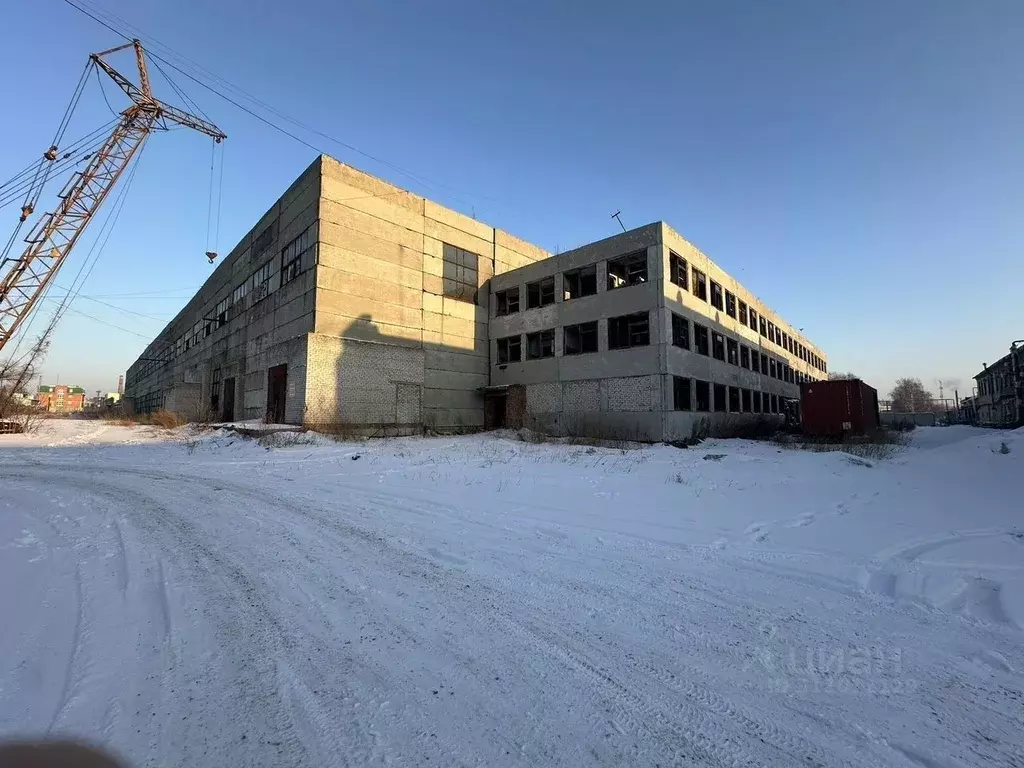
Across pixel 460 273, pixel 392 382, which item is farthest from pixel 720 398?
pixel 392 382

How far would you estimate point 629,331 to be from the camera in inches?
977

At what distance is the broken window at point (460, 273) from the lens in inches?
1140

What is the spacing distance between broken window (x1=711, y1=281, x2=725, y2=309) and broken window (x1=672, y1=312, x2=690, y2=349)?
5.56 meters

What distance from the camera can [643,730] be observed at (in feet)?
8.27

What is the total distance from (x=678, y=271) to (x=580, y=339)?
632 cm

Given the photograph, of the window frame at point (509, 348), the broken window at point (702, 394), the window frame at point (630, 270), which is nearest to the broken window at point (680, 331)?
the broken window at point (702, 394)

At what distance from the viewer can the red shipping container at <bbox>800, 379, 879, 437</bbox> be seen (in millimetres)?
→ 26203

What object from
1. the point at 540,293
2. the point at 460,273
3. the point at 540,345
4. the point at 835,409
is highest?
the point at 460,273

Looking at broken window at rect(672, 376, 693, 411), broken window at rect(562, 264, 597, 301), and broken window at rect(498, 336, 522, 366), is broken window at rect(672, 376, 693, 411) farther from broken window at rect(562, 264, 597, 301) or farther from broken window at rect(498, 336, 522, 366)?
broken window at rect(498, 336, 522, 366)

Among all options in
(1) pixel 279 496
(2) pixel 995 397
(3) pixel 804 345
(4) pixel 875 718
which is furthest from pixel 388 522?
(2) pixel 995 397

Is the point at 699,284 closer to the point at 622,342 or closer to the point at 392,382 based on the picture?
the point at 622,342

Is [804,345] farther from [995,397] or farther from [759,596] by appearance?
[759,596]

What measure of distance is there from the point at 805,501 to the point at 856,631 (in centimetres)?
605

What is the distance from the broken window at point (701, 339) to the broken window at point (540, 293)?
815cm
